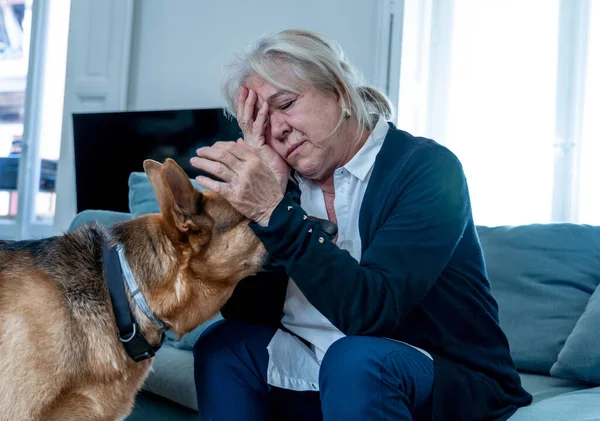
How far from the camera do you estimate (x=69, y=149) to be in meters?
4.94

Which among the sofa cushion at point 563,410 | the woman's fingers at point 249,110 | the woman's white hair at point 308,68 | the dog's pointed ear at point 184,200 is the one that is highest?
the woman's white hair at point 308,68

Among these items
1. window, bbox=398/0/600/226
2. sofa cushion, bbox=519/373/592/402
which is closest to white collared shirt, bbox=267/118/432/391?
sofa cushion, bbox=519/373/592/402

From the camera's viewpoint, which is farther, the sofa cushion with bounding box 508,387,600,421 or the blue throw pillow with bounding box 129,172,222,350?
the blue throw pillow with bounding box 129,172,222,350

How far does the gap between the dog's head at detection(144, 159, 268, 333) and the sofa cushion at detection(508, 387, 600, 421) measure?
70 cm

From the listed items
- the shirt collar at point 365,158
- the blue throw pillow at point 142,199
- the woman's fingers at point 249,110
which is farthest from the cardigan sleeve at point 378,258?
the blue throw pillow at point 142,199

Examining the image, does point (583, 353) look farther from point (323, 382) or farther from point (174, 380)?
point (174, 380)

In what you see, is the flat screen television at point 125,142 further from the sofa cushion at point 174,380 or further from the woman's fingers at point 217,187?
the woman's fingers at point 217,187

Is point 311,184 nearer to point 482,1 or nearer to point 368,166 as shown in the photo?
point 368,166

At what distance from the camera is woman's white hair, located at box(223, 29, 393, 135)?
5.83 ft

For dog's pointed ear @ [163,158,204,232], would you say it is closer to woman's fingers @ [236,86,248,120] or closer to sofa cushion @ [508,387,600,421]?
woman's fingers @ [236,86,248,120]

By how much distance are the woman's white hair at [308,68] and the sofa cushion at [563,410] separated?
82cm

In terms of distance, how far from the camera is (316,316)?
5.65ft

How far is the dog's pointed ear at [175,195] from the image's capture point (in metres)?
1.46

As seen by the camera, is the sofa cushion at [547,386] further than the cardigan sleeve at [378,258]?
Yes
